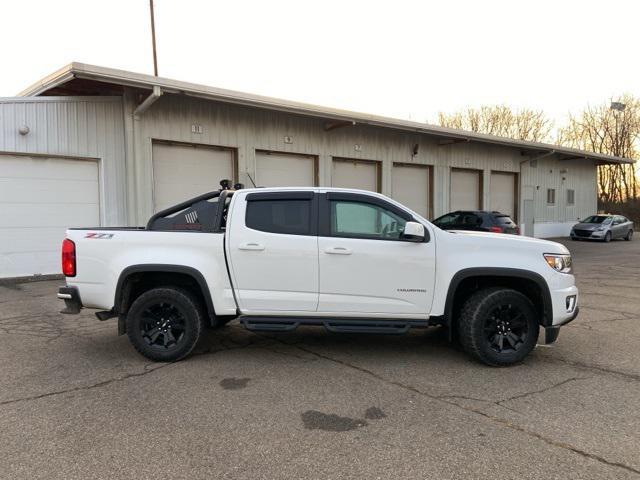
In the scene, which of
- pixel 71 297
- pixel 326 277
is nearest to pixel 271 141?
pixel 71 297

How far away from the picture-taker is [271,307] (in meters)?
5.31

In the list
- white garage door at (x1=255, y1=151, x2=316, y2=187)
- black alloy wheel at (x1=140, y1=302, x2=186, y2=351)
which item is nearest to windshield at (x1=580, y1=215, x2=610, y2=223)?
white garage door at (x1=255, y1=151, x2=316, y2=187)

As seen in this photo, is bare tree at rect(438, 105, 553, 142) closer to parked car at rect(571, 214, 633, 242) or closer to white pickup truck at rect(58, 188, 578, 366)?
parked car at rect(571, 214, 633, 242)

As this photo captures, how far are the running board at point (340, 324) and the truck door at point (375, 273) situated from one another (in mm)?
94

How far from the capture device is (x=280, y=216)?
5434 millimetres

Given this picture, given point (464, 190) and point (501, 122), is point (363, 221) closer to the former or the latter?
point (464, 190)

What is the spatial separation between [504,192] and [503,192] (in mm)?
95

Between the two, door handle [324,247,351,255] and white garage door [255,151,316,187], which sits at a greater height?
white garage door [255,151,316,187]

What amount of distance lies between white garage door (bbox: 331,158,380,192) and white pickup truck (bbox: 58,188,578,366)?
12.3 meters

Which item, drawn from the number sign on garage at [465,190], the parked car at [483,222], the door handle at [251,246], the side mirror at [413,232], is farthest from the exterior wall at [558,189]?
the door handle at [251,246]

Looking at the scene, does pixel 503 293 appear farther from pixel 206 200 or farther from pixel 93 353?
pixel 93 353

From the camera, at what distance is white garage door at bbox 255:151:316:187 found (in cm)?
1587

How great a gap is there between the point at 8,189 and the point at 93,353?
25.7 ft

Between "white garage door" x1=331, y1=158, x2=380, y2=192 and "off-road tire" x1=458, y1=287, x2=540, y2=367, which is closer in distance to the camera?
"off-road tire" x1=458, y1=287, x2=540, y2=367
